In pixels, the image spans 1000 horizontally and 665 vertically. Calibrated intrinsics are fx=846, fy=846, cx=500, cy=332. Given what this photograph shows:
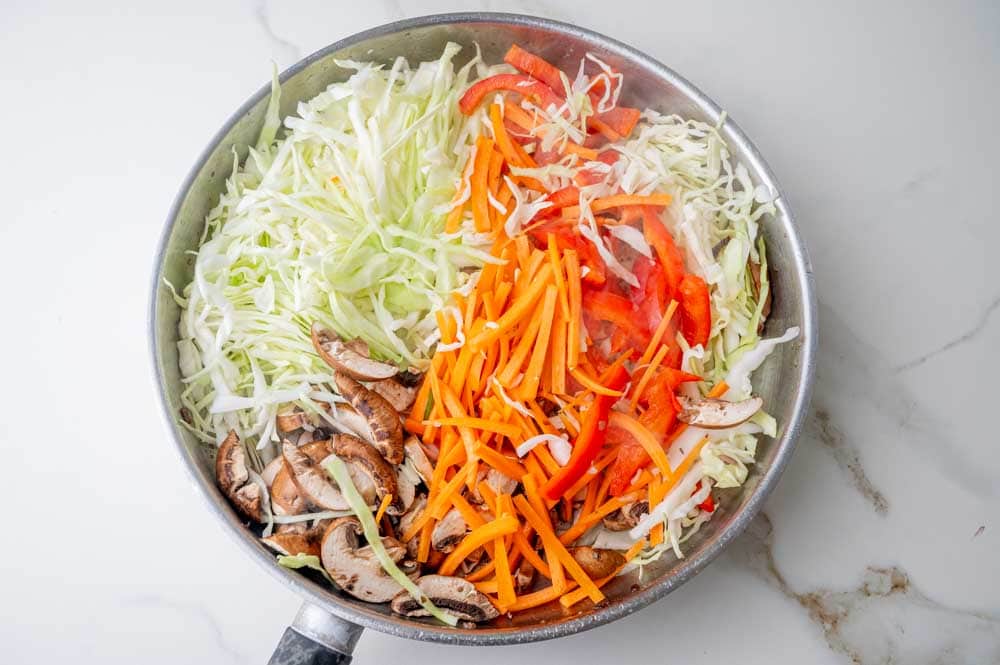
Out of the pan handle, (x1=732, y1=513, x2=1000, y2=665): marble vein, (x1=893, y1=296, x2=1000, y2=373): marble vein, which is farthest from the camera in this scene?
(x1=893, y1=296, x2=1000, y2=373): marble vein

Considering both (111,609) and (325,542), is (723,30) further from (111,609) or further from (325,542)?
(111,609)

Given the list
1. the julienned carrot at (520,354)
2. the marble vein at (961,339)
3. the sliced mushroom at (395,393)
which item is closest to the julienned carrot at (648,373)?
the julienned carrot at (520,354)

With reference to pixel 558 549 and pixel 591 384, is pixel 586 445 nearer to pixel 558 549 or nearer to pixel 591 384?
pixel 591 384

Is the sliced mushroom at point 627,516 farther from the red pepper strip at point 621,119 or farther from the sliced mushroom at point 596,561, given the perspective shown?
the red pepper strip at point 621,119

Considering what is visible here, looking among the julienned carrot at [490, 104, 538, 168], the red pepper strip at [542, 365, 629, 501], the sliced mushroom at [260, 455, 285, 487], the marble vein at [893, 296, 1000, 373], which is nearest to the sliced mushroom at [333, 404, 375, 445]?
the sliced mushroom at [260, 455, 285, 487]

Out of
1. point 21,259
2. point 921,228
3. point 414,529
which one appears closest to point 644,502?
point 414,529

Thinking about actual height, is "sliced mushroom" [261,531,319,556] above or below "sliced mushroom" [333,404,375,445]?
below

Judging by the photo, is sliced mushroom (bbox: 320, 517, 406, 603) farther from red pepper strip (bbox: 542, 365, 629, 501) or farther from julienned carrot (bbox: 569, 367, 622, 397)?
julienned carrot (bbox: 569, 367, 622, 397)
